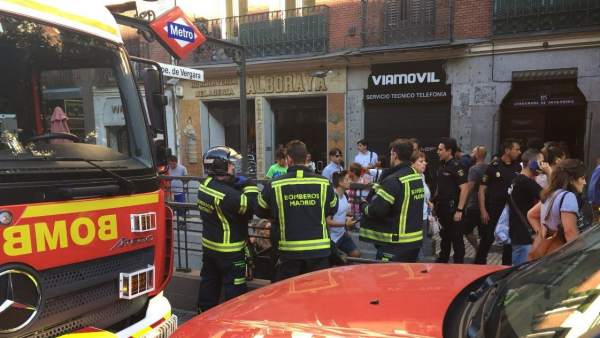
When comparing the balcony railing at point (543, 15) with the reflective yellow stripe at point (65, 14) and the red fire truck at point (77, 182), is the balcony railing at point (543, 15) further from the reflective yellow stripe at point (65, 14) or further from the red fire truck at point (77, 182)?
the reflective yellow stripe at point (65, 14)

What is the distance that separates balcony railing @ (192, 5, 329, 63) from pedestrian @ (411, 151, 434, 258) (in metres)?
8.58

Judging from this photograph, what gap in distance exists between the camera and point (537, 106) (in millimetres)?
11695

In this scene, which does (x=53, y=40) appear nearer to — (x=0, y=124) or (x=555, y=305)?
(x=0, y=124)

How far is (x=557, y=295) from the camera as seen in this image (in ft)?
5.32

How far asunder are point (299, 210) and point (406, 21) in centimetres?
1027

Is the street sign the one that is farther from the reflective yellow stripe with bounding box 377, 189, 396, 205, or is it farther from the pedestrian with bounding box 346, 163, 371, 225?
the reflective yellow stripe with bounding box 377, 189, 396, 205

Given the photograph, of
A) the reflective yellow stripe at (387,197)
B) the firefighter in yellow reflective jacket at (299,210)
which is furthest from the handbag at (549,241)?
the firefighter in yellow reflective jacket at (299,210)

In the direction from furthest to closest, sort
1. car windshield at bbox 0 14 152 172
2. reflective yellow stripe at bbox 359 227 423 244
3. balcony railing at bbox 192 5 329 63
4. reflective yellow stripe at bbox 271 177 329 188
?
1. balcony railing at bbox 192 5 329 63
2. reflective yellow stripe at bbox 359 227 423 244
3. reflective yellow stripe at bbox 271 177 329 188
4. car windshield at bbox 0 14 152 172

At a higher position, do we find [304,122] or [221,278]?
[304,122]

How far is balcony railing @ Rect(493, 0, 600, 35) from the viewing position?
34.8 feet

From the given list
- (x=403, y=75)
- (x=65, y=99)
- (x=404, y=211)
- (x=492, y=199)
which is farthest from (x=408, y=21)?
(x=65, y=99)

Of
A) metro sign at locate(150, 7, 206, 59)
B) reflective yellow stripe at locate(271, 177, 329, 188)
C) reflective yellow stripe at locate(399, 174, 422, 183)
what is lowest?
reflective yellow stripe at locate(399, 174, 422, 183)

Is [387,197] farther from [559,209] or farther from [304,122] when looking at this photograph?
[304,122]

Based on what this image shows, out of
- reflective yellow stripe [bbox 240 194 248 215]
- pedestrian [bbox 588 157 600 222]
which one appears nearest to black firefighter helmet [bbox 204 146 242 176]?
reflective yellow stripe [bbox 240 194 248 215]
